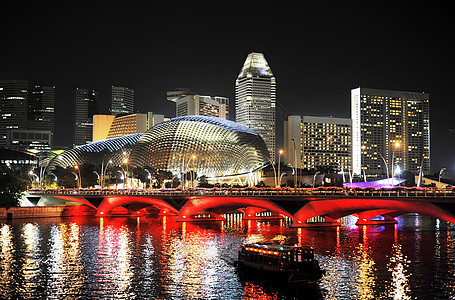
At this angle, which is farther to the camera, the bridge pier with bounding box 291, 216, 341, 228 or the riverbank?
the riverbank

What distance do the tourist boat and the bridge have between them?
900 inches

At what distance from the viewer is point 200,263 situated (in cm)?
5053

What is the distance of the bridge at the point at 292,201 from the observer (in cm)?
6191

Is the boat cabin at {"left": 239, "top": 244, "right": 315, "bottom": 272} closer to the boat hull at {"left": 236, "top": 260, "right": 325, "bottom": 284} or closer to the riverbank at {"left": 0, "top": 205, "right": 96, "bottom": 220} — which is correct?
the boat hull at {"left": 236, "top": 260, "right": 325, "bottom": 284}

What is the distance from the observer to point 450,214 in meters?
58.5

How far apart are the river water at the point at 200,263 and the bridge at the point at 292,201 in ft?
10.9

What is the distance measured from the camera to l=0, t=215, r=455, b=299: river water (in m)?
39.0

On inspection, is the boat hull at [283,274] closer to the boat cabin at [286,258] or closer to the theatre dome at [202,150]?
the boat cabin at [286,258]

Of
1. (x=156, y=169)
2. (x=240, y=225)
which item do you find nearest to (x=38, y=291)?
(x=240, y=225)

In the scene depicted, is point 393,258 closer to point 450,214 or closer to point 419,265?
point 419,265

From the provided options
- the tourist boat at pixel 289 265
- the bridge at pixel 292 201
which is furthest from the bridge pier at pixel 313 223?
the tourist boat at pixel 289 265

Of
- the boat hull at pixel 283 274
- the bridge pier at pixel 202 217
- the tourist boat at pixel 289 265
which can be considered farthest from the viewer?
the bridge pier at pixel 202 217

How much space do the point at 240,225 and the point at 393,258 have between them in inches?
1630

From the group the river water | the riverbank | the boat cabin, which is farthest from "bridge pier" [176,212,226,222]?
the boat cabin
